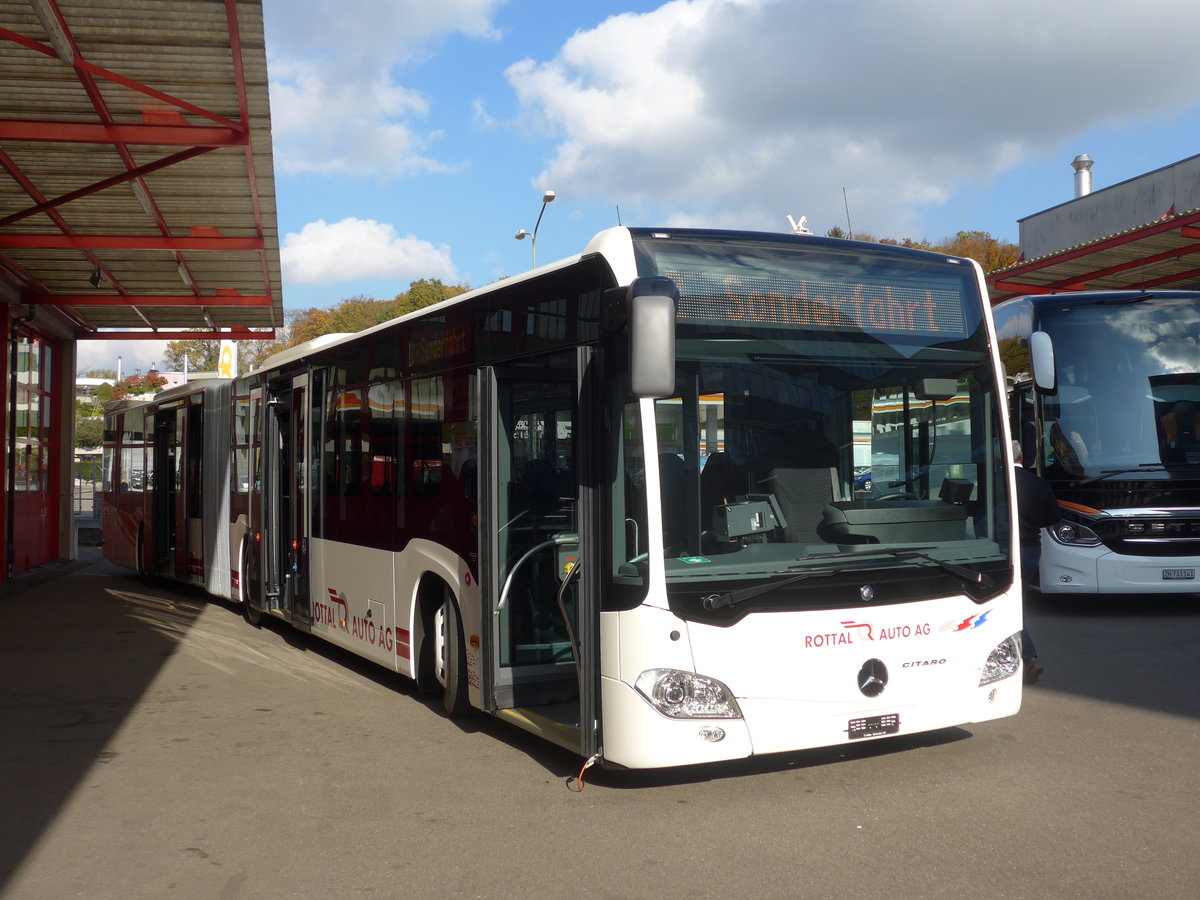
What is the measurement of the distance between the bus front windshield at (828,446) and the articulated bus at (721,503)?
1 centimetres

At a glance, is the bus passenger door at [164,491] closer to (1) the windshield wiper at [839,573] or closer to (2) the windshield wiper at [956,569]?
(1) the windshield wiper at [839,573]

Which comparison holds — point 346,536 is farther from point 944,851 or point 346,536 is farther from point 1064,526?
point 1064,526

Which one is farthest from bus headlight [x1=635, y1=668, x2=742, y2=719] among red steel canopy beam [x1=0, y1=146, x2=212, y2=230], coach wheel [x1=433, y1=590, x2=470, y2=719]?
red steel canopy beam [x1=0, y1=146, x2=212, y2=230]

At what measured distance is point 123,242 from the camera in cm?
1540

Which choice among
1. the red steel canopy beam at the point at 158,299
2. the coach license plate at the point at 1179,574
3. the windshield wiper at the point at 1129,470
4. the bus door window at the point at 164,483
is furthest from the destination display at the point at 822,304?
the red steel canopy beam at the point at 158,299

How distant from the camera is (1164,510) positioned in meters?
12.4

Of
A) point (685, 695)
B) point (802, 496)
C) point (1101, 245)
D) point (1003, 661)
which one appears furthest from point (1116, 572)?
point (685, 695)

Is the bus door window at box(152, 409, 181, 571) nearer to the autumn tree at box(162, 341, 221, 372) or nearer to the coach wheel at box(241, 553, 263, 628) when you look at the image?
the coach wheel at box(241, 553, 263, 628)

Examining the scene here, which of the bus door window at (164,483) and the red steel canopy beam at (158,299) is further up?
the red steel canopy beam at (158,299)

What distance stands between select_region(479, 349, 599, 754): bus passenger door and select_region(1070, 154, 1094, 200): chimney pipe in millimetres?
38858

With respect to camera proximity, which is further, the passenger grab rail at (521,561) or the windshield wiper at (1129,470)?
A: the windshield wiper at (1129,470)

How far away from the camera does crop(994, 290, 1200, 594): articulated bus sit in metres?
12.4

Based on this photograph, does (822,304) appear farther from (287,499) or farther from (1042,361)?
(287,499)

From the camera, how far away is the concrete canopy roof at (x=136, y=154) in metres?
10.3
